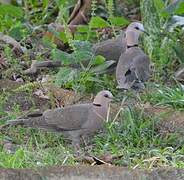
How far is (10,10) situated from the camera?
9.95 metres

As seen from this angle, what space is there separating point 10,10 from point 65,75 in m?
2.02

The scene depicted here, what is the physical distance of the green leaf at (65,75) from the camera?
320 inches

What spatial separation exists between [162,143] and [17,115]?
4.51ft

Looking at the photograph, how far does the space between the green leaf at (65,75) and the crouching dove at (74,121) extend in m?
1.05

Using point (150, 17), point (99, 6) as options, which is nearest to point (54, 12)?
point (99, 6)

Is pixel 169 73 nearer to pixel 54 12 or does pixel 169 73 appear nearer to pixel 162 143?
pixel 162 143

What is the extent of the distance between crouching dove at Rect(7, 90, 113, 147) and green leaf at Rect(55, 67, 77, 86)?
105 cm

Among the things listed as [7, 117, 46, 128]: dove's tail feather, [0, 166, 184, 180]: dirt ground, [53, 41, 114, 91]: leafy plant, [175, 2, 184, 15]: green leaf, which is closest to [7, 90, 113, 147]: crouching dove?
[7, 117, 46, 128]: dove's tail feather

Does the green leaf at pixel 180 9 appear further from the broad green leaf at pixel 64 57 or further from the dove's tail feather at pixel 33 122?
the dove's tail feather at pixel 33 122

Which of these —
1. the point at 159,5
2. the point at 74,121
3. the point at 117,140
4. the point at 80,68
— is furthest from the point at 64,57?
the point at 117,140

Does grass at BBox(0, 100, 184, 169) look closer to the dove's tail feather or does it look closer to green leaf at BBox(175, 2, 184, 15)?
the dove's tail feather

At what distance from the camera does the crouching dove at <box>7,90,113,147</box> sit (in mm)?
6957

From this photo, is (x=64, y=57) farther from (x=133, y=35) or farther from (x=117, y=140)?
(x=117, y=140)

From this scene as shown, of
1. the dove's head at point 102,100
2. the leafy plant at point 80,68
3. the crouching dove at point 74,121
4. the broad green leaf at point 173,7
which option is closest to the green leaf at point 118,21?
the broad green leaf at point 173,7
